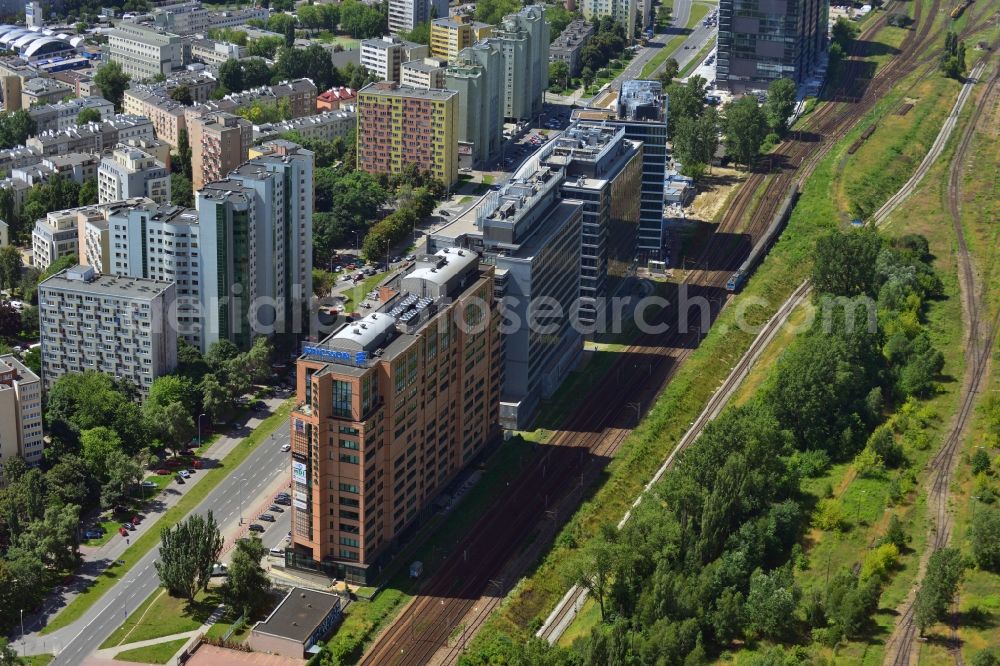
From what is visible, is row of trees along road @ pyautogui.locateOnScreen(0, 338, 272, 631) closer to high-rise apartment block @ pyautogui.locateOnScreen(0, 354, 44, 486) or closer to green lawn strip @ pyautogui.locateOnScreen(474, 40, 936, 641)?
high-rise apartment block @ pyautogui.locateOnScreen(0, 354, 44, 486)

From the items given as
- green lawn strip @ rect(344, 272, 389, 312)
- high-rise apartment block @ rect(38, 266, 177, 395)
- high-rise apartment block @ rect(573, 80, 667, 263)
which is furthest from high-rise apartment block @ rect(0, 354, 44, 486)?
high-rise apartment block @ rect(573, 80, 667, 263)

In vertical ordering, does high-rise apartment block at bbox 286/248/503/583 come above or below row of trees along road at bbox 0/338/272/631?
above

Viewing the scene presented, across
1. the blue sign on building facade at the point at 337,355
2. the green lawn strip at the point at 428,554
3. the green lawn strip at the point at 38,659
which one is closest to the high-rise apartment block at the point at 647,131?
the green lawn strip at the point at 428,554

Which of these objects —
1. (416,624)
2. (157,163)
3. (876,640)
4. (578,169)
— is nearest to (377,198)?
(157,163)

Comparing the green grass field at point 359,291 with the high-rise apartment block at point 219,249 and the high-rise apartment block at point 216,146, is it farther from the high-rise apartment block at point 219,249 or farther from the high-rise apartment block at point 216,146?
the high-rise apartment block at point 216,146

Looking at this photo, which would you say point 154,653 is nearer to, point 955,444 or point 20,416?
point 20,416

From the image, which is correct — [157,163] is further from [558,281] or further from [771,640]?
[771,640]

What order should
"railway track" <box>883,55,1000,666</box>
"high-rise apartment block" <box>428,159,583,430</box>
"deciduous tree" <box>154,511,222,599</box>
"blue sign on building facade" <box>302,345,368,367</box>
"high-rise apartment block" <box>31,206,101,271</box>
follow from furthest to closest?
"high-rise apartment block" <box>31,206,101,271</box> → "high-rise apartment block" <box>428,159,583,430</box> → "deciduous tree" <box>154,511,222,599</box> → "blue sign on building facade" <box>302,345,368,367</box> → "railway track" <box>883,55,1000,666</box>

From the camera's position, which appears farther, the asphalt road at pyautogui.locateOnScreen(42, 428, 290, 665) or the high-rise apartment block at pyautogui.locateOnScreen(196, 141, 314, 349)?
the high-rise apartment block at pyautogui.locateOnScreen(196, 141, 314, 349)
